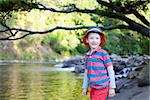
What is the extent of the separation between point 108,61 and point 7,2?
26.1 ft

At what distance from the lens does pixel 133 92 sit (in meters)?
10.9

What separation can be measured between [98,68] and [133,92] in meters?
5.77

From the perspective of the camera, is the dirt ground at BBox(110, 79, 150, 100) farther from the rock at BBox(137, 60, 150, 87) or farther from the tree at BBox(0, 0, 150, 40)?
the tree at BBox(0, 0, 150, 40)

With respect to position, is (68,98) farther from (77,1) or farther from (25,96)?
(77,1)

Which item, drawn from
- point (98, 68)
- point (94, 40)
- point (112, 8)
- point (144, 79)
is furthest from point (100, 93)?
point (112, 8)

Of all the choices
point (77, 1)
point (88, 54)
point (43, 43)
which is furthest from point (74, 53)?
point (88, 54)

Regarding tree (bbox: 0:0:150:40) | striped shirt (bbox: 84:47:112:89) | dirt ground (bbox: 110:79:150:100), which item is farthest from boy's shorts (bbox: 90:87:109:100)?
tree (bbox: 0:0:150:40)

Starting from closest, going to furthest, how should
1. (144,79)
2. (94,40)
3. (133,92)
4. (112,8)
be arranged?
(94,40)
(133,92)
(144,79)
(112,8)

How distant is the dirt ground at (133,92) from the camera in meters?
9.71

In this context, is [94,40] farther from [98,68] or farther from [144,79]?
[144,79]

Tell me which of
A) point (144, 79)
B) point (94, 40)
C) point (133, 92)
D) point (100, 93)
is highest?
point (94, 40)

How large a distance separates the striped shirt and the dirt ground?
13.5ft

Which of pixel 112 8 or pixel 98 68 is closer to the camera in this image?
pixel 98 68

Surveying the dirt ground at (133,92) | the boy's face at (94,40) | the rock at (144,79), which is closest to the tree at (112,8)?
the dirt ground at (133,92)
